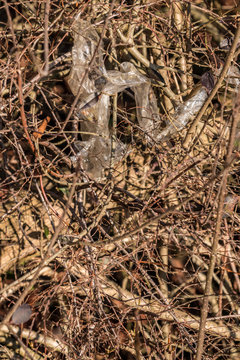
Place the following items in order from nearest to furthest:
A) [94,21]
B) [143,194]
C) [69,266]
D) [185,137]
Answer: [69,266]
[185,137]
[94,21]
[143,194]

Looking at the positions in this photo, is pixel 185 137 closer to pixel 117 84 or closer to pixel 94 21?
pixel 117 84

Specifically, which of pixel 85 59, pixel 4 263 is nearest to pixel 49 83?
pixel 85 59

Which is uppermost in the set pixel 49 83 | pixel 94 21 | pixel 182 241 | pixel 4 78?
pixel 94 21

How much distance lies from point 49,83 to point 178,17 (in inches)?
32.0

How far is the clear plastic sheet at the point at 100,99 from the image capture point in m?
1.92

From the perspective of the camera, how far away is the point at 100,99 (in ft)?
6.37

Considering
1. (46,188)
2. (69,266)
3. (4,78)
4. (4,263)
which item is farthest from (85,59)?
(4,263)

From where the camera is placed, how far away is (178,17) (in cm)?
208

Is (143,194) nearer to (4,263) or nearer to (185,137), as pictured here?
(185,137)

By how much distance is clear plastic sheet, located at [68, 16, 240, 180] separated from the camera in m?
1.92

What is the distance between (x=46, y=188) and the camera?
2092mm

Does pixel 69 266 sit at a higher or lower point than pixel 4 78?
lower

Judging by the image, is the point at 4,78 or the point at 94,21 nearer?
the point at 4,78

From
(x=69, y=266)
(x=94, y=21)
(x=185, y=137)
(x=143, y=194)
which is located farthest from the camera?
(x=143, y=194)
